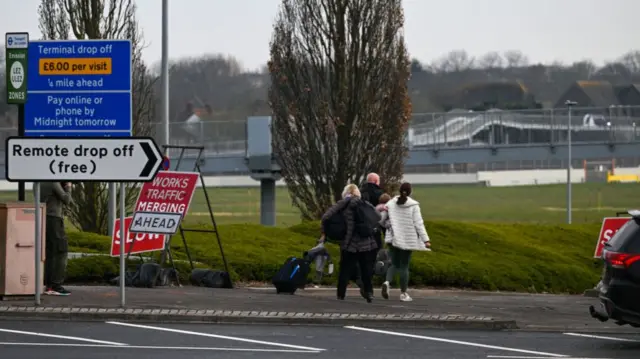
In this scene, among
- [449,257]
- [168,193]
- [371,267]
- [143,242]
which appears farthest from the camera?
[449,257]

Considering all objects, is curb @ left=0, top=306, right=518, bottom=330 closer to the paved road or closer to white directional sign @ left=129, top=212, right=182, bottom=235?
the paved road

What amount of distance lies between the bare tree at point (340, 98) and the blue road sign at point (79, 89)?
14.3 meters

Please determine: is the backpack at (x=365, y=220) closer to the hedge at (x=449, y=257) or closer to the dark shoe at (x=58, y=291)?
the dark shoe at (x=58, y=291)

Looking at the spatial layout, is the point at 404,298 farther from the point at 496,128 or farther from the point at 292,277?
the point at 496,128

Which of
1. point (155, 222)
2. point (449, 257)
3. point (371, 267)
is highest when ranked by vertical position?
point (155, 222)

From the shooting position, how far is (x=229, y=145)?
163ft

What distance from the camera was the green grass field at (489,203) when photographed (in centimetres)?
7288

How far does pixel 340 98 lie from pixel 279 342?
18.0 m

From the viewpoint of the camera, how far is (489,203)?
86375mm

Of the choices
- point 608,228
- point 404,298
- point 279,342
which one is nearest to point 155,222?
point 404,298

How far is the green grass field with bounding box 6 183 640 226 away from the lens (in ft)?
239

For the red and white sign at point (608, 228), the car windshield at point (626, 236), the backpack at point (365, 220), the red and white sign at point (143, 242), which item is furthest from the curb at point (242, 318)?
the red and white sign at point (608, 228)

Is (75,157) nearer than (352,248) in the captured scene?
Yes

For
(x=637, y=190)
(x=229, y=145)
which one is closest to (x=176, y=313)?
(x=229, y=145)
